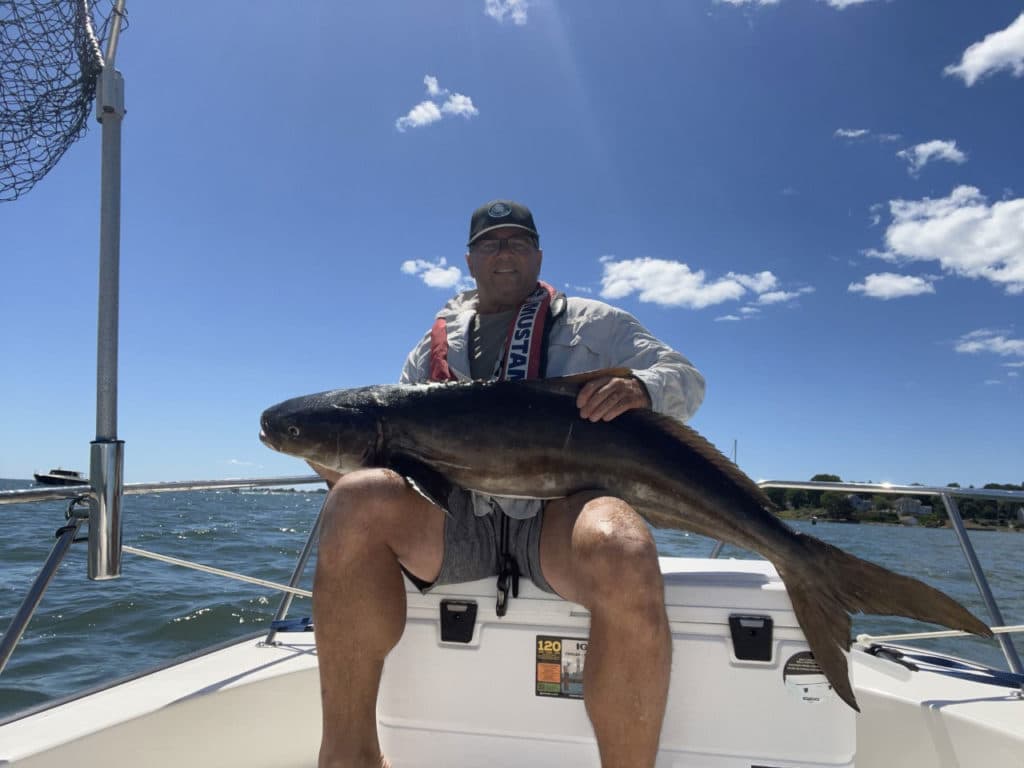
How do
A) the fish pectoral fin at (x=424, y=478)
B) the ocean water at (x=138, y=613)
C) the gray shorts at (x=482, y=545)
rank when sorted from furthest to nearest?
the ocean water at (x=138, y=613), the gray shorts at (x=482, y=545), the fish pectoral fin at (x=424, y=478)

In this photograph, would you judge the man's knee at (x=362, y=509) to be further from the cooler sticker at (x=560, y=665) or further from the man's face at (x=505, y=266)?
the man's face at (x=505, y=266)

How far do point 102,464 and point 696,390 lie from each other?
218 cm

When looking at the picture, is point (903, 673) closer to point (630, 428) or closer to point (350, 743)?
point (630, 428)

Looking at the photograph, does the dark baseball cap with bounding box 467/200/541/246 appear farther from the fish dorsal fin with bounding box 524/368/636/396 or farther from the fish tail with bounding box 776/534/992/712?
the fish tail with bounding box 776/534/992/712

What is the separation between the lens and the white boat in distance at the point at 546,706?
1966mm

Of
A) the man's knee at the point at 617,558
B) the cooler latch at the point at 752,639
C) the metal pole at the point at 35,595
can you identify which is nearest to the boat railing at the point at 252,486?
the metal pole at the point at 35,595

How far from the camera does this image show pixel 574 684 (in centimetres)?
208

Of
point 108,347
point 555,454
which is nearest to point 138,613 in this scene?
point 108,347

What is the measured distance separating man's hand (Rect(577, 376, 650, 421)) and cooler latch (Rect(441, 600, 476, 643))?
74 cm

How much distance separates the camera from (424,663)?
2.17 metres

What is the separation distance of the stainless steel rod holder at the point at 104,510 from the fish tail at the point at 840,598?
228cm

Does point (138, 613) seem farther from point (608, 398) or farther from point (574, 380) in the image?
point (608, 398)

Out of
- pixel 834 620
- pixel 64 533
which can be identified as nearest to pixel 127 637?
pixel 64 533

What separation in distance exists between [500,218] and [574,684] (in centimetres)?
194
